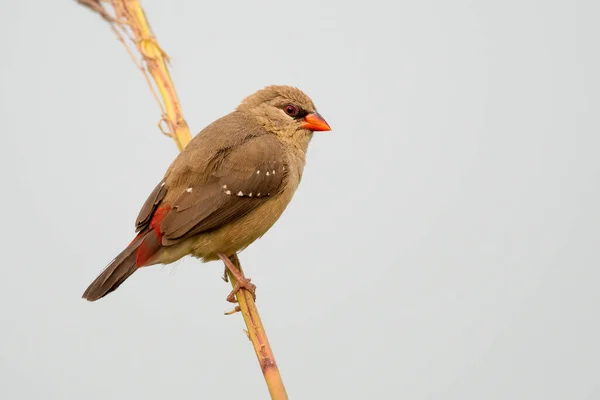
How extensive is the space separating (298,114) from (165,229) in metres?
1.39

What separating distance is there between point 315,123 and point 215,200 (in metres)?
1.08

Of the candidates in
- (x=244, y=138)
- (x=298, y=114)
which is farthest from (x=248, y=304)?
(x=298, y=114)

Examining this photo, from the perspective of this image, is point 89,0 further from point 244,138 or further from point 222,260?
point 222,260

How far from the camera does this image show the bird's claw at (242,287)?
13.3 ft

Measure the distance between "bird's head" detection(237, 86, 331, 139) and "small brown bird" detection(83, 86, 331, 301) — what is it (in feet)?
0.30

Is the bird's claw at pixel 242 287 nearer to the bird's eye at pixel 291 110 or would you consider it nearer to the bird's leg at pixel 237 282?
the bird's leg at pixel 237 282

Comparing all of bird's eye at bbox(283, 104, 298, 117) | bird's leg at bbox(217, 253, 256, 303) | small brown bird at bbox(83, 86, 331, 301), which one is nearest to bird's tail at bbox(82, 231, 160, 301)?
small brown bird at bbox(83, 86, 331, 301)

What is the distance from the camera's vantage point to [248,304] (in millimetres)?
3861

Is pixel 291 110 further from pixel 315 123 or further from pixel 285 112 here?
pixel 315 123

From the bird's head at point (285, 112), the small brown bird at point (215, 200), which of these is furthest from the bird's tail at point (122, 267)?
the bird's head at point (285, 112)

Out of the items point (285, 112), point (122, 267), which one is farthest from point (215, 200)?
point (285, 112)

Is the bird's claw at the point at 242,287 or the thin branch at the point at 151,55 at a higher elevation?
the thin branch at the point at 151,55

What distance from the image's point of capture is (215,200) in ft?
13.9

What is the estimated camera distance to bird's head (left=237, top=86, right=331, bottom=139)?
16.0 feet
